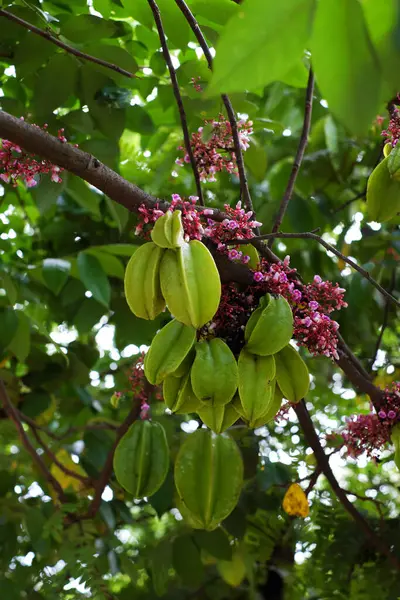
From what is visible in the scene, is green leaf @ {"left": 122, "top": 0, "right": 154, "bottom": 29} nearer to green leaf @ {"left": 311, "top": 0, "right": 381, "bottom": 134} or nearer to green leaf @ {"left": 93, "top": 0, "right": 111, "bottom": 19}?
green leaf @ {"left": 93, "top": 0, "right": 111, "bottom": 19}

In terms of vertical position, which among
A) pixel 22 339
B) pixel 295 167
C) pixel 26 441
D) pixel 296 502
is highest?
pixel 295 167

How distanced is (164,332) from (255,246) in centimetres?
26

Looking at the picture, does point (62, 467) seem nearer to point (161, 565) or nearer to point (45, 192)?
point (161, 565)

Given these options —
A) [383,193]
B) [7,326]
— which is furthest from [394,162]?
[7,326]

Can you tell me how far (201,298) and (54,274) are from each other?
0.93m

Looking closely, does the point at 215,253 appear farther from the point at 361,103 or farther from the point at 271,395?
the point at 361,103

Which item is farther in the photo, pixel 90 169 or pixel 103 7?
pixel 103 7

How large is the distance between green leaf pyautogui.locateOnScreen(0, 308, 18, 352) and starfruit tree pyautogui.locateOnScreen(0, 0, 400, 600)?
0.01m

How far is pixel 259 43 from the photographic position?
545 mm

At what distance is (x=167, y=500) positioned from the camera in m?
2.04

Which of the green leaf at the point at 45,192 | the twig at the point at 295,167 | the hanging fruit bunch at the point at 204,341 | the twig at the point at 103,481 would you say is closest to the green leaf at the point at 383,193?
the twig at the point at 295,167

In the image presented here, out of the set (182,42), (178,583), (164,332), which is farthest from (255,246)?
(178,583)

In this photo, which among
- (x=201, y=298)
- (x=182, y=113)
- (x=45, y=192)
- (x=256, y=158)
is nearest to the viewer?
(x=201, y=298)

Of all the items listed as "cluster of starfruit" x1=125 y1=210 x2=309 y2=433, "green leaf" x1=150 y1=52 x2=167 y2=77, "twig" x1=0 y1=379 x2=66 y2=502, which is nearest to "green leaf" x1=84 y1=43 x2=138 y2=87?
"green leaf" x1=150 y1=52 x2=167 y2=77
